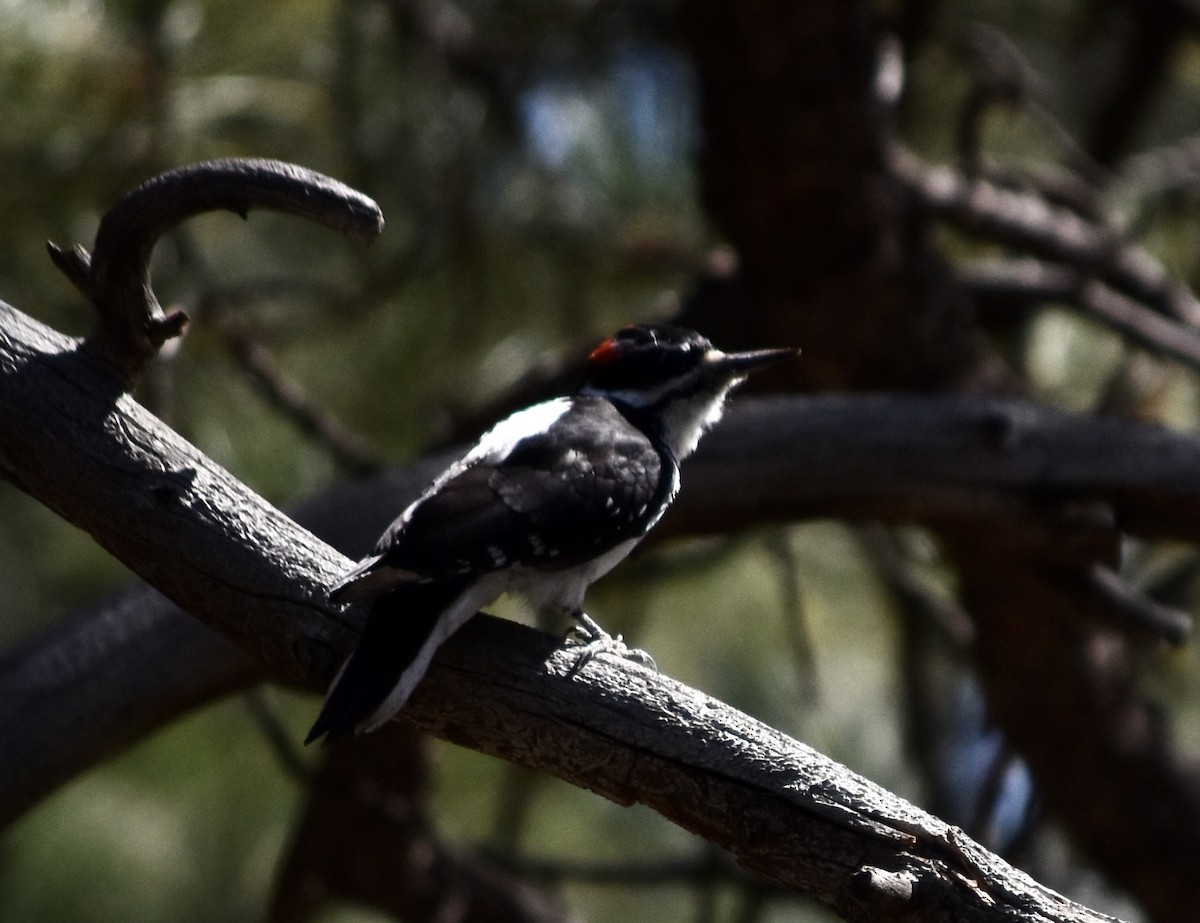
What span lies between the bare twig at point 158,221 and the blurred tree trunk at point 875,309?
2327 mm

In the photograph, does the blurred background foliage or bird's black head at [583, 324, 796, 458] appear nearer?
bird's black head at [583, 324, 796, 458]

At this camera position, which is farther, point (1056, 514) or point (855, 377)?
point (855, 377)

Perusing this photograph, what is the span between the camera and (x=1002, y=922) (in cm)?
199

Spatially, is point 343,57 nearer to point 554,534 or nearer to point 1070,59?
point 554,534

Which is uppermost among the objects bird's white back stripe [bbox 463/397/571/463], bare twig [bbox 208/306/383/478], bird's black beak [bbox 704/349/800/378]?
bird's black beak [bbox 704/349/800/378]

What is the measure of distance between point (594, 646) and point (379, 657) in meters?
0.33

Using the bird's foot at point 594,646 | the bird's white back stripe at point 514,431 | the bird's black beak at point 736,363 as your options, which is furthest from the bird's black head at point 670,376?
the bird's foot at point 594,646

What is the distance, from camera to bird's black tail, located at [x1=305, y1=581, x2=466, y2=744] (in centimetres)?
206

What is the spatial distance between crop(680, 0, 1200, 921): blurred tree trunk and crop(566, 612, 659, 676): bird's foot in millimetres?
1568

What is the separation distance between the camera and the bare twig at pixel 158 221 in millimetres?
2084

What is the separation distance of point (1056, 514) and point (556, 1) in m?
3.14

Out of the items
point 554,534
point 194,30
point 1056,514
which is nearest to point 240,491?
point 554,534

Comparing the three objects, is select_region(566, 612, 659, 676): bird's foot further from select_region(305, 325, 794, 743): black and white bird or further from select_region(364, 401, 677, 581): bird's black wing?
select_region(364, 401, 677, 581): bird's black wing

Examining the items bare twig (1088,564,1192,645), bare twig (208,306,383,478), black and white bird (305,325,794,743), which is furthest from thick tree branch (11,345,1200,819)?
bare twig (208,306,383,478)
